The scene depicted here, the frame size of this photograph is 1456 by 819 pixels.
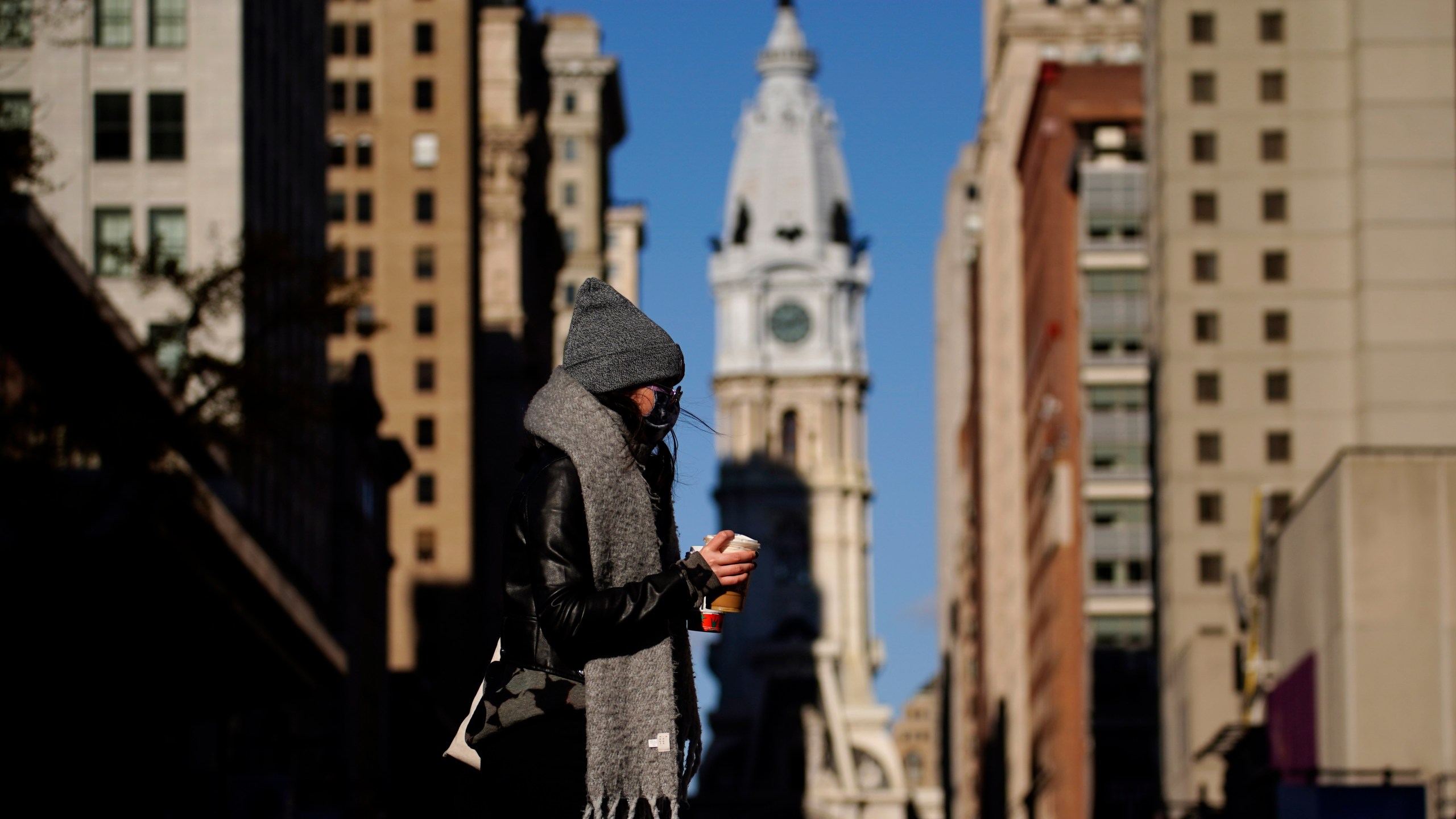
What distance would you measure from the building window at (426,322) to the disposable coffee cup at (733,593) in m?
118

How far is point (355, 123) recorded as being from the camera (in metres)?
132

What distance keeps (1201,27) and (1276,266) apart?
9449 millimetres

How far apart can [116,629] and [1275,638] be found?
41.6 metres

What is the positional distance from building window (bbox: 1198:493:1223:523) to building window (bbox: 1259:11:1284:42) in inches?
666

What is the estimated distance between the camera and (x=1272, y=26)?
320 ft

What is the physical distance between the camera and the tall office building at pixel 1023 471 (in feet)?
397

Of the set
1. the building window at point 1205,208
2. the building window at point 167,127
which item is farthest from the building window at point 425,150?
the building window at point 167,127

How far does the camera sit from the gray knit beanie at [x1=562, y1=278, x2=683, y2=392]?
11.0 m

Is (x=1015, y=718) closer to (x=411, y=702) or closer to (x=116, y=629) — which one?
(x=411, y=702)

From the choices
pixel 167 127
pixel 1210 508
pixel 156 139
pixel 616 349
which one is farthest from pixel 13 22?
pixel 1210 508

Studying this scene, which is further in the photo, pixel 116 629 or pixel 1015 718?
pixel 1015 718

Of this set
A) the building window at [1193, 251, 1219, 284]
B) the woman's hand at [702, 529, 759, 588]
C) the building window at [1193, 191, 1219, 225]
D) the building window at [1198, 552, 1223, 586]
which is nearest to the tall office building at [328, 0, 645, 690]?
the building window at [1193, 251, 1219, 284]

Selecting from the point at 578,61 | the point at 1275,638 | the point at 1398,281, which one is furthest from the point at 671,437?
the point at 578,61

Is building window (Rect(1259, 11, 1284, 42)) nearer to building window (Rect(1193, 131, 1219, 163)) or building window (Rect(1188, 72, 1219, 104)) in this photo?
building window (Rect(1188, 72, 1219, 104))
